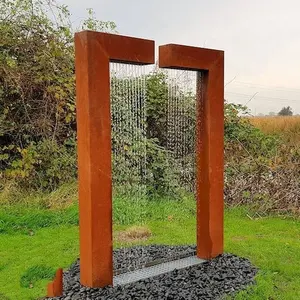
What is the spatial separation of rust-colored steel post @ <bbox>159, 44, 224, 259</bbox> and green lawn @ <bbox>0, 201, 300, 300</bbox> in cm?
48

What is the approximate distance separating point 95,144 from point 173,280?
3.78ft

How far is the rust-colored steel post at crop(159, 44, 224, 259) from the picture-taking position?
3820mm

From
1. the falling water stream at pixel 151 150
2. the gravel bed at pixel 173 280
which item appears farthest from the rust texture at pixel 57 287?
the falling water stream at pixel 151 150

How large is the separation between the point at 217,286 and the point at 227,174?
3.40 m

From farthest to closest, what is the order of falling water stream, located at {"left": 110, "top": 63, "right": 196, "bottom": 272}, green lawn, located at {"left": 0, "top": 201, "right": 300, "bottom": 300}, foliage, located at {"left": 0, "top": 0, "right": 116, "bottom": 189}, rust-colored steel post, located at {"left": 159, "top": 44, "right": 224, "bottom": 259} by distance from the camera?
foliage, located at {"left": 0, "top": 0, "right": 116, "bottom": 189}
falling water stream, located at {"left": 110, "top": 63, "right": 196, "bottom": 272}
rust-colored steel post, located at {"left": 159, "top": 44, "right": 224, "bottom": 259}
green lawn, located at {"left": 0, "top": 201, "right": 300, "bottom": 300}

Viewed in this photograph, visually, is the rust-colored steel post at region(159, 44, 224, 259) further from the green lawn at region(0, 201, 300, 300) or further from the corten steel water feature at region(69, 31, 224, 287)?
the green lawn at region(0, 201, 300, 300)

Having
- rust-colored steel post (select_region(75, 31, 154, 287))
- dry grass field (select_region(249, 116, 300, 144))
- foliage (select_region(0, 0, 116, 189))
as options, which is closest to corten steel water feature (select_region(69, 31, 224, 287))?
rust-colored steel post (select_region(75, 31, 154, 287))

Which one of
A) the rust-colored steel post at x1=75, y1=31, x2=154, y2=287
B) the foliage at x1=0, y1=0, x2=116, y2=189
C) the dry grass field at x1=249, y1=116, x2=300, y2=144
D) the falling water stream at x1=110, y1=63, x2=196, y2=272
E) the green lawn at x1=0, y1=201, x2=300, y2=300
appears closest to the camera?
the rust-colored steel post at x1=75, y1=31, x2=154, y2=287

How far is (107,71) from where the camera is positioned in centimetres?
316

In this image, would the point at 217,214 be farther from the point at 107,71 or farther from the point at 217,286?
the point at 107,71

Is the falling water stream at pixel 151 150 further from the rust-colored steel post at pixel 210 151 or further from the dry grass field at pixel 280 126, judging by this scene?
the dry grass field at pixel 280 126

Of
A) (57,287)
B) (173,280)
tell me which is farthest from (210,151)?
(57,287)

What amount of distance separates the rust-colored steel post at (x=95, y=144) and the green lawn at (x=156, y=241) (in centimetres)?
55

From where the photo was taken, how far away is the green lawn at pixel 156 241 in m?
3.55
